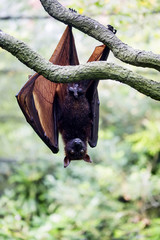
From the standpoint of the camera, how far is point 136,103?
35.4ft

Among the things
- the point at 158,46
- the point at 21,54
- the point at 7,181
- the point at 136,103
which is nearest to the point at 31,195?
the point at 7,181

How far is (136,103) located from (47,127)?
647cm

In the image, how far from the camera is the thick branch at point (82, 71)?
2.61 metres

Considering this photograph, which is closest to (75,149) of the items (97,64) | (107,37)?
(107,37)

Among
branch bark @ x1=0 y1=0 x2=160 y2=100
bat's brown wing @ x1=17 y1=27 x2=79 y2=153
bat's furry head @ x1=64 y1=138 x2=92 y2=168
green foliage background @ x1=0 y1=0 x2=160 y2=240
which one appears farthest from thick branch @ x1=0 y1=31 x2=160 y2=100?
green foliage background @ x1=0 y1=0 x2=160 y2=240

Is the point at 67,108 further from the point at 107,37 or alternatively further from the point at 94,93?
the point at 107,37

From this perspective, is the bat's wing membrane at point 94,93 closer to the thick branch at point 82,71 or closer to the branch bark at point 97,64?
the branch bark at point 97,64

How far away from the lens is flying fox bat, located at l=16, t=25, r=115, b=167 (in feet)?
15.2

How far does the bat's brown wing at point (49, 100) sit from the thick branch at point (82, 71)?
1433 millimetres

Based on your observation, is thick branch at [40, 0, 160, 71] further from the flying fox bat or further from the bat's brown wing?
the flying fox bat

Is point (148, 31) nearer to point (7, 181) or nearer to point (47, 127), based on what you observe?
point (47, 127)

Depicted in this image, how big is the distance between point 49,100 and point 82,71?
7.31ft

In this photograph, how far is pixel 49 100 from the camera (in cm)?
485

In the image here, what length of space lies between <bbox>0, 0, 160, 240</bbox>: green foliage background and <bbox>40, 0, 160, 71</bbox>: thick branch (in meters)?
2.98
